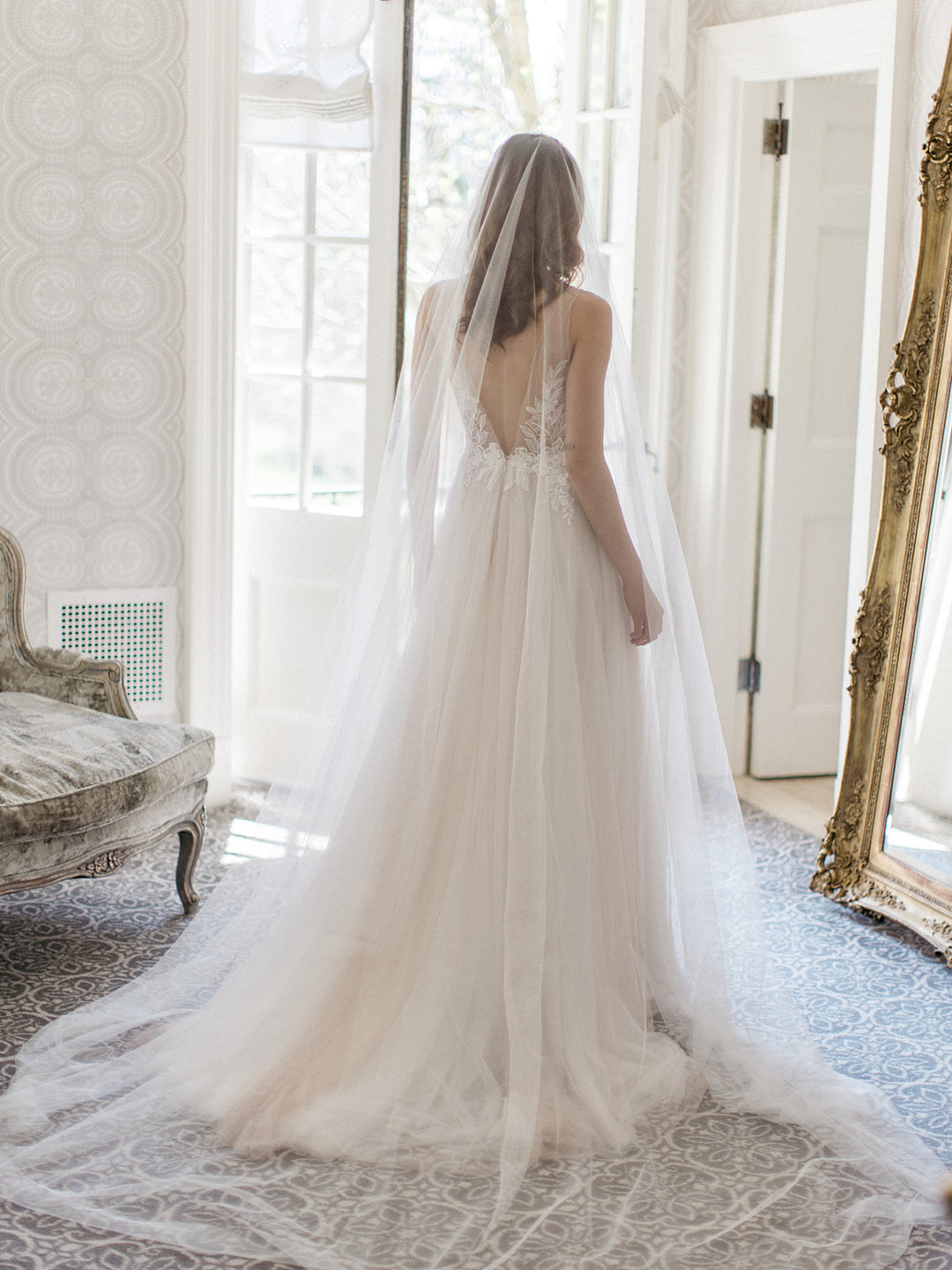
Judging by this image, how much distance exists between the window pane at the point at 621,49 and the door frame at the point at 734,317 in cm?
52

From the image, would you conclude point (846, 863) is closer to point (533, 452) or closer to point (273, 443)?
point (533, 452)

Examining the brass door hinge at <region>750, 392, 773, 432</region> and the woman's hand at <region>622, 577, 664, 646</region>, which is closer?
the woman's hand at <region>622, 577, 664, 646</region>

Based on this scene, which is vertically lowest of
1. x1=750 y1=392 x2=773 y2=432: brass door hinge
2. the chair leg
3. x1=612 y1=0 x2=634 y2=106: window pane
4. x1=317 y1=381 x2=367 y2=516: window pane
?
the chair leg

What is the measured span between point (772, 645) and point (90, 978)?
280 cm

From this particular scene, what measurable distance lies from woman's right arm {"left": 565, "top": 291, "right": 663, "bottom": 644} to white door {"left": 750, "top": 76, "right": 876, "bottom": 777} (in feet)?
7.63

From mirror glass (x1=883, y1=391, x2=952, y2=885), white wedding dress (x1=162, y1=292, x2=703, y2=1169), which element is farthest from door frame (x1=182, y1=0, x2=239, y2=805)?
mirror glass (x1=883, y1=391, x2=952, y2=885)

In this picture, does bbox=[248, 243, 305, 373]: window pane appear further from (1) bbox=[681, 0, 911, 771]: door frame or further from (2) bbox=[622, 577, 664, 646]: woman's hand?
(2) bbox=[622, 577, 664, 646]: woman's hand

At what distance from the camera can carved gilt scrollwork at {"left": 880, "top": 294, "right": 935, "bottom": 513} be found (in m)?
3.48

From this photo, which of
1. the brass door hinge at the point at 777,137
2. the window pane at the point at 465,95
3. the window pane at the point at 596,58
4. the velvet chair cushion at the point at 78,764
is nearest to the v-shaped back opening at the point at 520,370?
the velvet chair cushion at the point at 78,764

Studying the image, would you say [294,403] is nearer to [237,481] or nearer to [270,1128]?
[237,481]

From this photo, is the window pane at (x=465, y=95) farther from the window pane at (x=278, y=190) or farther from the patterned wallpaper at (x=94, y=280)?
the patterned wallpaper at (x=94, y=280)

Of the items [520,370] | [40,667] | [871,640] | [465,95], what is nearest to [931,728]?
[871,640]

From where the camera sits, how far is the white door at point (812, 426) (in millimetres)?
4688

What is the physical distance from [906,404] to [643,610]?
1.32 m
